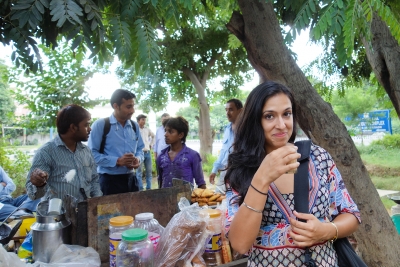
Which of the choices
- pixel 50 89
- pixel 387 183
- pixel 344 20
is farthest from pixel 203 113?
pixel 344 20

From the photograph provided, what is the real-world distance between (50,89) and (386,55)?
262 inches

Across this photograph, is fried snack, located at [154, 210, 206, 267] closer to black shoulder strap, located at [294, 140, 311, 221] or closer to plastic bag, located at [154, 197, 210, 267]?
plastic bag, located at [154, 197, 210, 267]

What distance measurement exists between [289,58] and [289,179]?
5.67 feet

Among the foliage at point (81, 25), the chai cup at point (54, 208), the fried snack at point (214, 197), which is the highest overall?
the foliage at point (81, 25)

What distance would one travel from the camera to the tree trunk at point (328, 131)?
8.81 feet

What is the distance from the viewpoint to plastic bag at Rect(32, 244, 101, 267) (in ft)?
5.80

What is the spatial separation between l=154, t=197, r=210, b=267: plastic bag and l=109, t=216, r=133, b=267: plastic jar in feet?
0.75

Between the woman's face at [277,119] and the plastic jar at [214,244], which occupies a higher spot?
the woman's face at [277,119]

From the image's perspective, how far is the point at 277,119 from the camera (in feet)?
4.58

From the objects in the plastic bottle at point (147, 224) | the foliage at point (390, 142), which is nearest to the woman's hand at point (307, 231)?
the plastic bottle at point (147, 224)

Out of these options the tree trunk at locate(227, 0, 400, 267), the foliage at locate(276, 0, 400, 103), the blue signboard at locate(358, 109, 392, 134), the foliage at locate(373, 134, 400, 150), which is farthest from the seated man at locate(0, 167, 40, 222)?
the blue signboard at locate(358, 109, 392, 134)

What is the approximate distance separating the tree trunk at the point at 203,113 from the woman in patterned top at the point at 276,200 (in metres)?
8.34

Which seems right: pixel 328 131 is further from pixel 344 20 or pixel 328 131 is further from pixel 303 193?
pixel 303 193

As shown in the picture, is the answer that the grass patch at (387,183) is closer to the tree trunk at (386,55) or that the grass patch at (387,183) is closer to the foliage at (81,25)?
the tree trunk at (386,55)
